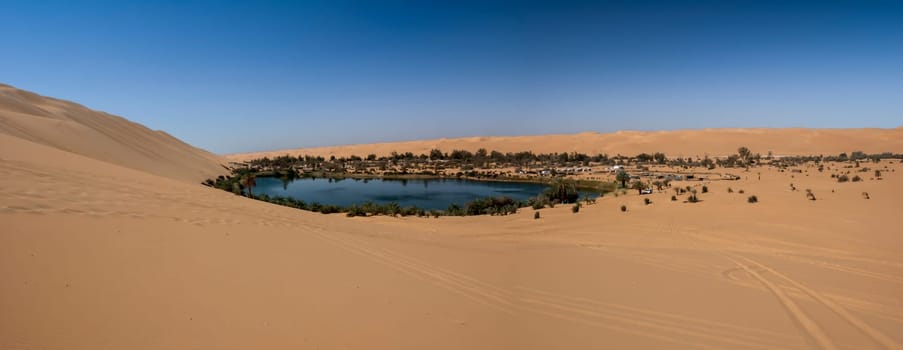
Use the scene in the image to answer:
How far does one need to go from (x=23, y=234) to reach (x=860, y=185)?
78.8ft

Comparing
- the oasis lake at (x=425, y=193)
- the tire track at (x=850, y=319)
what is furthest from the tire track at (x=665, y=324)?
the oasis lake at (x=425, y=193)

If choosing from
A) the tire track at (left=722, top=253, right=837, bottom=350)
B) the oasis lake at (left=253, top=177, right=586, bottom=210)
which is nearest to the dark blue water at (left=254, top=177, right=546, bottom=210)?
the oasis lake at (left=253, top=177, right=586, bottom=210)

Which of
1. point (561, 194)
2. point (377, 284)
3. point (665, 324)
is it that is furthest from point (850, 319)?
point (561, 194)

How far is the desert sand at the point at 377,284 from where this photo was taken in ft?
9.77

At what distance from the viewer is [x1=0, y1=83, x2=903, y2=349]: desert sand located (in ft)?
9.77

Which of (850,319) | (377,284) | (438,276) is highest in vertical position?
(377,284)

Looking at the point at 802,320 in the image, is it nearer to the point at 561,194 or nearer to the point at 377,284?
the point at 377,284

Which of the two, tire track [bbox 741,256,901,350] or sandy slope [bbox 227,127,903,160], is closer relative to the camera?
tire track [bbox 741,256,901,350]

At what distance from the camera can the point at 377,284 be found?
4.55 meters

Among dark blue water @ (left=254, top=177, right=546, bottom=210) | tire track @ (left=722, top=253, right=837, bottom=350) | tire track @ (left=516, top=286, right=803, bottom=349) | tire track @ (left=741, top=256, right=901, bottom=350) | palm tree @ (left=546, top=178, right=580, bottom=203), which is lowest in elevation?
dark blue water @ (left=254, top=177, right=546, bottom=210)

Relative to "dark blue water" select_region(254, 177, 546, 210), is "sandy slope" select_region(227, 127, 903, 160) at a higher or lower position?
higher

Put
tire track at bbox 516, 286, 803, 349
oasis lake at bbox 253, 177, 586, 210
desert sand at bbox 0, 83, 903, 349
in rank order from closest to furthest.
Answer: desert sand at bbox 0, 83, 903, 349 < tire track at bbox 516, 286, 803, 349 < oasis lake at bbox 253, 177, 586, 210

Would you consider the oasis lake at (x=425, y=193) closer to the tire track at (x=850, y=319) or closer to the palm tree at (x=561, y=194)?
the palm tree at (x=561, y=194)

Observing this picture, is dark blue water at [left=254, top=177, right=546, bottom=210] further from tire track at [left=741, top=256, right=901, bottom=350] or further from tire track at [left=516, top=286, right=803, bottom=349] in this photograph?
tire track at [left=516, top=286, right=803, bottom=349]
